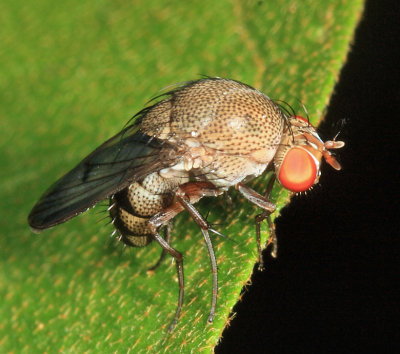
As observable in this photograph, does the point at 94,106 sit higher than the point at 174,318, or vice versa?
the point at 94,106

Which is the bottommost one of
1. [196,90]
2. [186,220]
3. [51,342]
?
[51,342]

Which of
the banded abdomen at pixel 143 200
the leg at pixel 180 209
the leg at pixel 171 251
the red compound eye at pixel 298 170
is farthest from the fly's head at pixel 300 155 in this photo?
the leg at pixel 171 251

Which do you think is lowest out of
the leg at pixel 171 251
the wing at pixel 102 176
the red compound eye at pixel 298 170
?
the leg at pixel 171 251

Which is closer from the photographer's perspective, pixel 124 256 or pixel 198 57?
pixel 124 256

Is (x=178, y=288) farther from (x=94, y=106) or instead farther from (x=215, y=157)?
(x=94, y=106)

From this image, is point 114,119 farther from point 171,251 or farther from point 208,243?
point 208,243

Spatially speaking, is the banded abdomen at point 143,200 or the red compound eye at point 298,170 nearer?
the red compound eye at point 298,170

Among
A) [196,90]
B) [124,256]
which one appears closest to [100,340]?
[124,256]

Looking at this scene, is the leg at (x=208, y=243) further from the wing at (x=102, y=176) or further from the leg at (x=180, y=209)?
the wing at (x=102, y=176)
